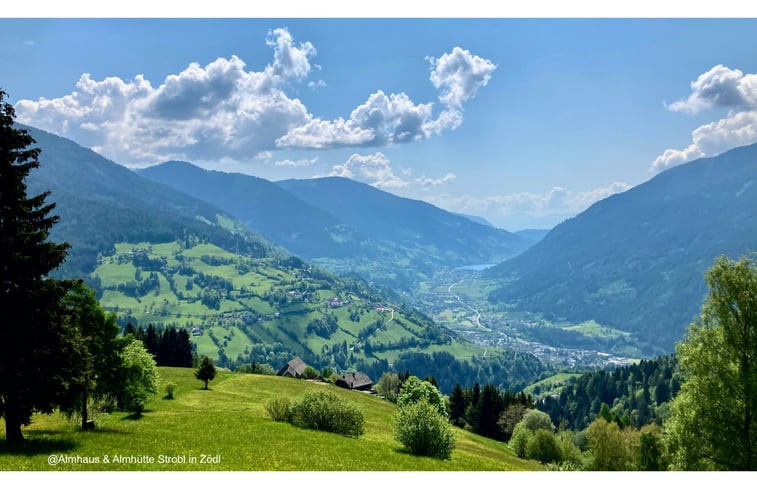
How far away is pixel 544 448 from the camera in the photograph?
259 feet

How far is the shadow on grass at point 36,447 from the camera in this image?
25634mm

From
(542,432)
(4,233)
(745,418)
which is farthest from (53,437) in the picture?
(542,432)

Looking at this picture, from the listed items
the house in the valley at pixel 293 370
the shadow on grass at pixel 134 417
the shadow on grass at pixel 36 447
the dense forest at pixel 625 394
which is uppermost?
the shadow on grass at pixel 36 447

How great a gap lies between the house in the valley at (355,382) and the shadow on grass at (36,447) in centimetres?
11863

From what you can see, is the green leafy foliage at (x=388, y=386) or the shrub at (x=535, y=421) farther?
the green leafy foliage at (x=388, y=386)

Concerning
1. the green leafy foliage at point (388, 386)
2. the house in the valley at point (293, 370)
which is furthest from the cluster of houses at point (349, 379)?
the green leafy foliage at point (388, 386)

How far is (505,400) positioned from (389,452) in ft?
267

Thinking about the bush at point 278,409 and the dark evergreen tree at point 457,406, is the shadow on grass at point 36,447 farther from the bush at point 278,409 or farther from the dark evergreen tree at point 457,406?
the dark evergreen tree at point 457,406

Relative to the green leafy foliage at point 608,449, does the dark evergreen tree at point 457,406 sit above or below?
below

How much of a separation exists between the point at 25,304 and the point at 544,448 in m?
Answer: 76.4

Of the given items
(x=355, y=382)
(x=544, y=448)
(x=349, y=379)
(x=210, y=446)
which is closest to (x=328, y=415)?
(x=210, y=446)

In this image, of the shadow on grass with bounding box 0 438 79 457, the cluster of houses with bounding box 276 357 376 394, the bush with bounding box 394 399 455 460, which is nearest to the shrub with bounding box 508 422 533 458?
the bush with bounding box 394 399 455 460

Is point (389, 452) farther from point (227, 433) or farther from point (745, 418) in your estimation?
point (745, 418)

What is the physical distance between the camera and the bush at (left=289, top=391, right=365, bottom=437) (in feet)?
156
